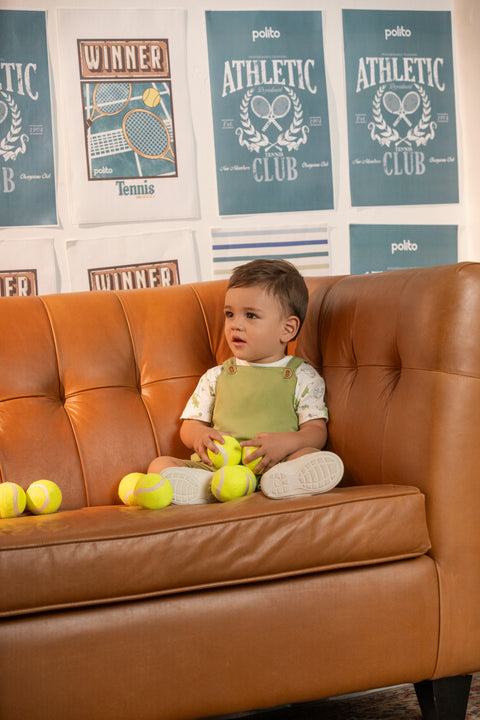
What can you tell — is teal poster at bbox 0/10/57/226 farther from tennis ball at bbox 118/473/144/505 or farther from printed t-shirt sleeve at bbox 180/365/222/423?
tennis ball at bbox 118/473/144/505

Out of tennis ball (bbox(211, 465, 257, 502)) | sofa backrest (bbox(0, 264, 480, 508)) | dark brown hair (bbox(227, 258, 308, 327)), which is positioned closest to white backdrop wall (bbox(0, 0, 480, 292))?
sofa backrest (bbox(0, 264, 480, 508))

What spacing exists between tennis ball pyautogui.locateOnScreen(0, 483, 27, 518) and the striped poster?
1.47 m

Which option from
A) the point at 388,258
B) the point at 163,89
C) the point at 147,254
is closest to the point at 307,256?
the point at 388,258

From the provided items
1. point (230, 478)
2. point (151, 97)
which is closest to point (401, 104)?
point (151, 97)

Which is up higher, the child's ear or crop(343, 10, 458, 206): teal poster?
crop(343, 10, 458, 206): teal poster

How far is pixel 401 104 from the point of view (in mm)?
3201

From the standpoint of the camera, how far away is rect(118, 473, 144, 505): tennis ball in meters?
1.83

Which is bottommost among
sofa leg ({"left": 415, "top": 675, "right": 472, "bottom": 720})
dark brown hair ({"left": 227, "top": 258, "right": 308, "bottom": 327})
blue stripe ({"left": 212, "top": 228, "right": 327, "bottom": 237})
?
sofa leg ({"left": 415, "top": 675, "right": 472, "bottom": 720})

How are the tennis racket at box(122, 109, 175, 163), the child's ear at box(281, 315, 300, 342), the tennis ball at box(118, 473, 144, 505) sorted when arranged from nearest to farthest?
1. the tennis ball at box(118, 473, 144, 505)
2. the child's ear at box(281, 315, 300, 342)
3. the tennis racket at box(122, 109, 175, 163)

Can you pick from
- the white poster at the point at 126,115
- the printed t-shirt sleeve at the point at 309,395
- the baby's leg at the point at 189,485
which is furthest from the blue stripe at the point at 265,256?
the baby's leg at the point at 189,485

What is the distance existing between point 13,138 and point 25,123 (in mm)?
69

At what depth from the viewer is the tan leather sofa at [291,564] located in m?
1.38

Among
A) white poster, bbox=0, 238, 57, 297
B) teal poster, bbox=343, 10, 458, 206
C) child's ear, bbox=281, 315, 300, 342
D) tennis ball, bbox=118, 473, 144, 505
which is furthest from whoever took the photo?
teal poster, bbox=343, 10, 458, 206

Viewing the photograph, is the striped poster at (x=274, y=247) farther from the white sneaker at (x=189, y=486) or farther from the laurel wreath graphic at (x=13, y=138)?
the white sneaker at (x=189, y=486)
